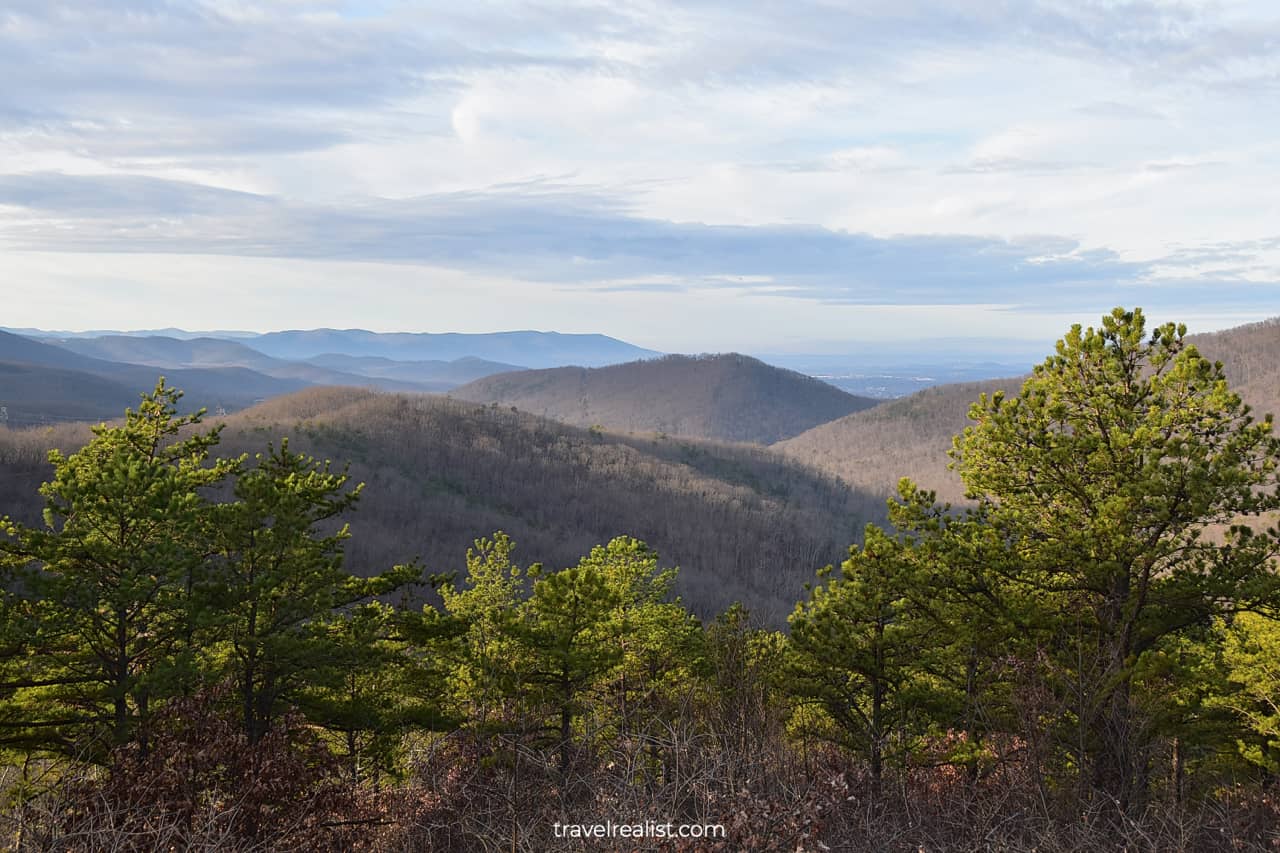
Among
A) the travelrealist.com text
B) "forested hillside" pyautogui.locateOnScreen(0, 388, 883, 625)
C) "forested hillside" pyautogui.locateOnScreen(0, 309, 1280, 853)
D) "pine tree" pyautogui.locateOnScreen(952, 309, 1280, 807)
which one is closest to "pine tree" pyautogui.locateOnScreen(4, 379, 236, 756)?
"forested hillside" pyautogui.locateOnScreen(0, 309, 1280, 853)

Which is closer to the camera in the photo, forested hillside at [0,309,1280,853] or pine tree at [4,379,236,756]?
forested hillside at [0,309,1280,853]

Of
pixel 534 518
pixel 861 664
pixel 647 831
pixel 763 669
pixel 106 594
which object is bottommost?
pixel 534 518

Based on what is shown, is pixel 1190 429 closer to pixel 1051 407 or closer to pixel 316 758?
pixel 1051 407

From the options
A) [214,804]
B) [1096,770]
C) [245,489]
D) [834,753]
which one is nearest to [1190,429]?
[1096,770]

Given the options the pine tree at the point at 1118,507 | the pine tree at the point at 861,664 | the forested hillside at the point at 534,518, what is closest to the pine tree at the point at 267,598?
the pine tree at the point at 861,664

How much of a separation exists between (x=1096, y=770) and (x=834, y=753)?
8.61 m

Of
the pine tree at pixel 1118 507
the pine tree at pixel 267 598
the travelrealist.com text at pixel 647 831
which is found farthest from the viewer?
the pine tree at pixel 267 598

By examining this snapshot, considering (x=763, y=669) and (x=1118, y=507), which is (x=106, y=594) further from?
(x=1118, y=507)

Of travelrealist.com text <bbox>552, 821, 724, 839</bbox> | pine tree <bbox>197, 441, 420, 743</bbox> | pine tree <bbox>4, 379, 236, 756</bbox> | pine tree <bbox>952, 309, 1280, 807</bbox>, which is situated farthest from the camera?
pine tree <bbox>197, 441, 420, 743</bbox>

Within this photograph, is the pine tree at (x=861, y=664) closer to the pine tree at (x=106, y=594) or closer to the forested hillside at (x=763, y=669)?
the forested hillside at (x=763, y=669)

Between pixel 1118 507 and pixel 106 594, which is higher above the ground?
pixel 1118 507

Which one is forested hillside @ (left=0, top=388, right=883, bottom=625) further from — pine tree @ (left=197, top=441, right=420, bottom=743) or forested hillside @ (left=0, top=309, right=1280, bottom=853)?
pine tree @ (left=197, top=441, right=420, bottom=743)

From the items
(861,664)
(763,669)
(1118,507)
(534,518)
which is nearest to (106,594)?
(763,669)

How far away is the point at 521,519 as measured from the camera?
175m
